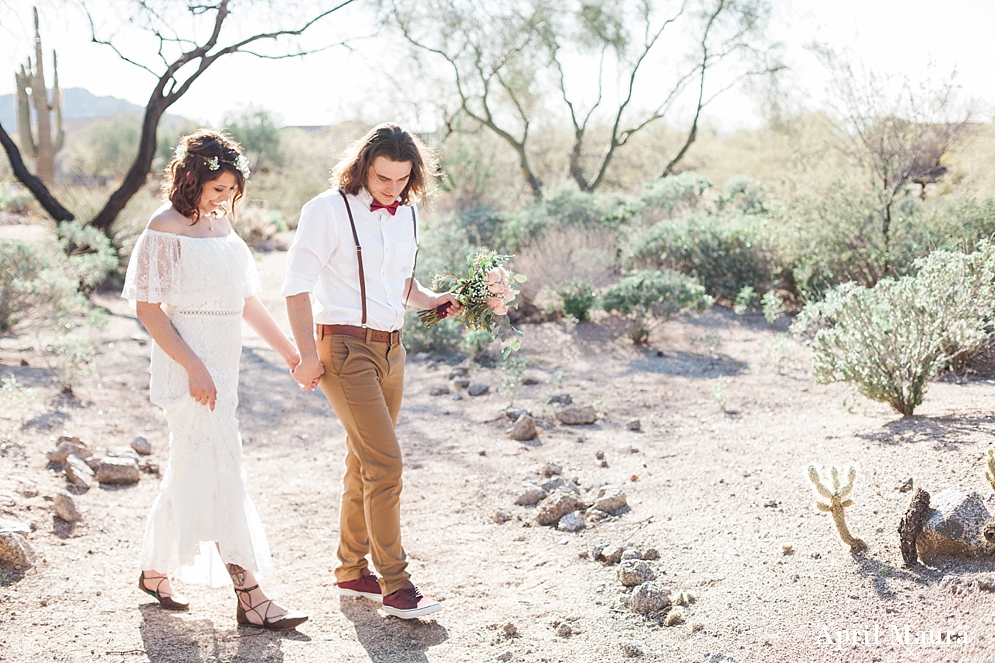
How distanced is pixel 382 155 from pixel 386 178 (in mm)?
88

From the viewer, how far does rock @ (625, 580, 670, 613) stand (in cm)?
336

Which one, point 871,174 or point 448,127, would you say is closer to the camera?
point 871,174

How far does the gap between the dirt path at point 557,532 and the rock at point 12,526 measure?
13 cm

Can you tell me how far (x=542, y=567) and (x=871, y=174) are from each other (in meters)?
6.79

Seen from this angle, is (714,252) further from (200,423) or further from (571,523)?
(200,423)

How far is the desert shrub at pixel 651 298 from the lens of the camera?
871 centimetres

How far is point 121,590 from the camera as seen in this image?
12.3 ft

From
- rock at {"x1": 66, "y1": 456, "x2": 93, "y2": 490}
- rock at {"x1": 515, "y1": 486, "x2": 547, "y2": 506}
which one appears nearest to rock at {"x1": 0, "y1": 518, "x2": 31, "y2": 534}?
rock at {"x1": 66, "y1": 456, "x2": 93, "y2": 490}

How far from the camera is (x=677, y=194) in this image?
1357 cm

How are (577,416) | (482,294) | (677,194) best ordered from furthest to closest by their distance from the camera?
(677,194) → (577,416) → (482,294)

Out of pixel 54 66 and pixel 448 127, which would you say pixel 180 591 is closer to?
pixel 54 66

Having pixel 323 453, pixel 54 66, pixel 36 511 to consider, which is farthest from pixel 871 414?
pixel 54 66

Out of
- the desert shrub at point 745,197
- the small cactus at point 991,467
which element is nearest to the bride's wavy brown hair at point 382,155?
the small cactus at point 991,467

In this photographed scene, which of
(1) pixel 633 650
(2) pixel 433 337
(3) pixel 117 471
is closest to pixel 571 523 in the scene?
(1) pixel 633 650
